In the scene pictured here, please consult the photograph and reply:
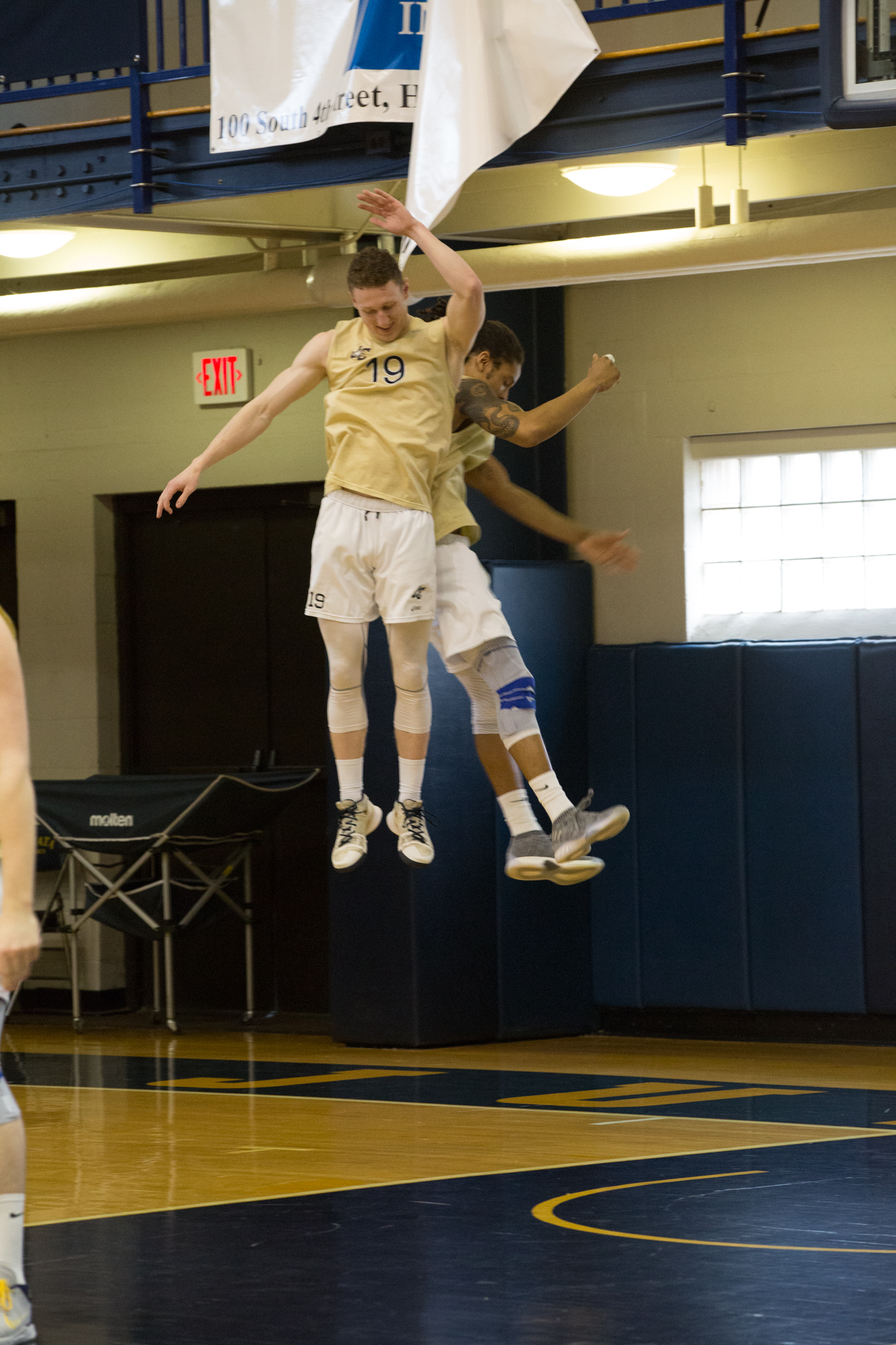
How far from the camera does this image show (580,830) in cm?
548

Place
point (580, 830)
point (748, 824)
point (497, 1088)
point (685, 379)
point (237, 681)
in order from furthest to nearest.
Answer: point (237, 681) < point (685, 379) < point (748, 824) < point (497, 1088) < point (580, 830)

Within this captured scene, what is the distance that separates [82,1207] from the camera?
5.94 m

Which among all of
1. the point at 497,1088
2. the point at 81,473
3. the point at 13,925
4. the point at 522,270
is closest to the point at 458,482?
the point at 13,925

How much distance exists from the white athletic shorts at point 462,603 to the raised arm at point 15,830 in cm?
201

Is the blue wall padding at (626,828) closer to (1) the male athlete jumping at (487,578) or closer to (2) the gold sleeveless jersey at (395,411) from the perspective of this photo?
(1) the male athlete jumping at (487,578)

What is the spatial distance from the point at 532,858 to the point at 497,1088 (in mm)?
2838

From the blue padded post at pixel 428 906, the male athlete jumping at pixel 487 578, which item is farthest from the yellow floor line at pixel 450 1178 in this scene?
the blue padded post at pixel 428 906

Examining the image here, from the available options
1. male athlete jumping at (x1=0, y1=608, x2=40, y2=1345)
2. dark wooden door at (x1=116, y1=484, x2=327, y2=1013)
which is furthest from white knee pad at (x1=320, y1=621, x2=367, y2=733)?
dark wooden door at (x1=116, y1=484, x2=327, y2=1013)

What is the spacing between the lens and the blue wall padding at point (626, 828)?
31.6 feet

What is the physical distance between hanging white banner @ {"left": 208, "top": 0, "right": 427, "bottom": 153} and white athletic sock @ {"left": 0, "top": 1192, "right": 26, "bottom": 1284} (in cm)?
395

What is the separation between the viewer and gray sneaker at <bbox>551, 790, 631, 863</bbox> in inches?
215

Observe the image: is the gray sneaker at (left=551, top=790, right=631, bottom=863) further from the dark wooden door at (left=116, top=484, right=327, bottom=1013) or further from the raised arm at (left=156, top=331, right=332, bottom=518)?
the dark wooden door at (left=116, top=484, right=327, bottom=1013)

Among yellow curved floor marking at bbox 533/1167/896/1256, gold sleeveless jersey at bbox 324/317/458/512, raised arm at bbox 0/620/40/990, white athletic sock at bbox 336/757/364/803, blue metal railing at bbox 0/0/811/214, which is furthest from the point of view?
blue metal railing at bbox 0/0/811/214

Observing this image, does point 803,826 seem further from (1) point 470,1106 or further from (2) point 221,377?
(2) point 221,377
